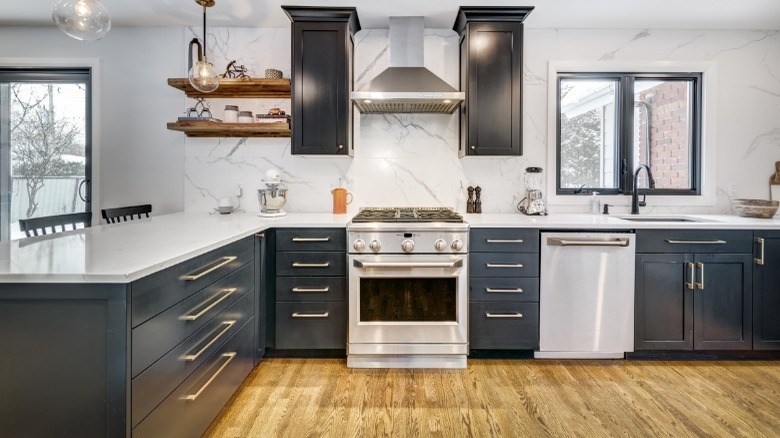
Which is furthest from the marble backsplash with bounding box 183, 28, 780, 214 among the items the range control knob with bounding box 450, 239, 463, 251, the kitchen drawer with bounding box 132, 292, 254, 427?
the kitchen drawer with bounding box 132, 292, 254, 427

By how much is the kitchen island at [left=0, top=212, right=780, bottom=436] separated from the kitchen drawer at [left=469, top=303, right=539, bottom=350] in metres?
1.59

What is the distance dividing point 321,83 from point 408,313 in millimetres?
1728

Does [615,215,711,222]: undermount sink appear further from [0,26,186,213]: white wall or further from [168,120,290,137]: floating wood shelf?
[0,26,186,213]: white wall

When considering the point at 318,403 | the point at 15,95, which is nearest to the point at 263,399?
the point at 318,403

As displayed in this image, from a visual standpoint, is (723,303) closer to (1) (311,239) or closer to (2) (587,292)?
(2) (587,292)

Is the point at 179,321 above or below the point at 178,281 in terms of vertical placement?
below

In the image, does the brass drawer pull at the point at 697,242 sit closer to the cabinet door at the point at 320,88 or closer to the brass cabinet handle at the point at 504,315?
the brass cabinet handle at the point at 504,315

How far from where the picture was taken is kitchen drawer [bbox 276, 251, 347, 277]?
265 cm

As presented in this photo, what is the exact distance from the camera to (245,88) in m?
3.13

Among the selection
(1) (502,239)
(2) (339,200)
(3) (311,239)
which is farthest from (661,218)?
(3) (311,239)

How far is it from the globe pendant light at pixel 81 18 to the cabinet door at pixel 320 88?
1.36m

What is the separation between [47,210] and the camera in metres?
3.43

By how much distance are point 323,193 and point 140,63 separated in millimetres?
1800

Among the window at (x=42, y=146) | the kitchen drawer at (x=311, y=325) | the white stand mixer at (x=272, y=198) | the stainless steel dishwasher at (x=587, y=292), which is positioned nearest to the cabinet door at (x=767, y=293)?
the stainless steel dishwasher at (x=587, y=292)
